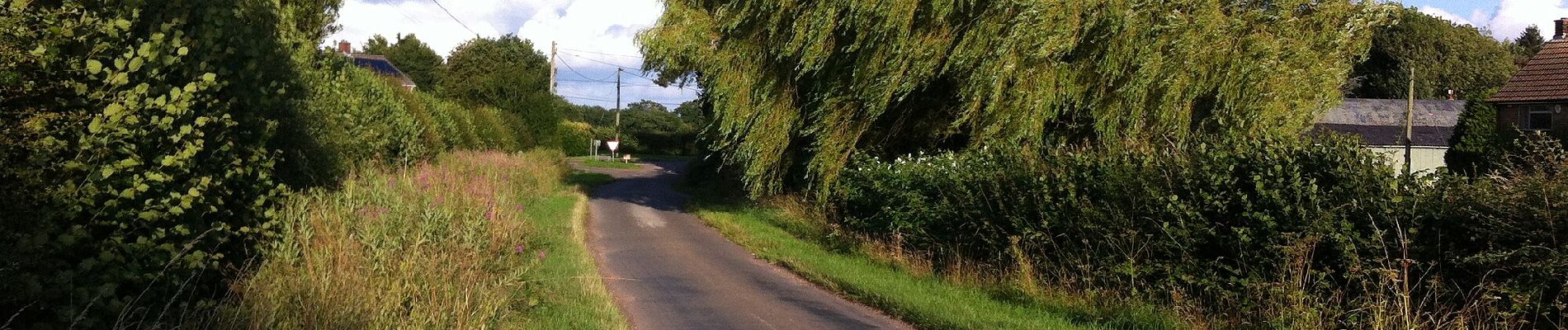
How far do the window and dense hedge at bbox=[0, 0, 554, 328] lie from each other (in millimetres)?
35214

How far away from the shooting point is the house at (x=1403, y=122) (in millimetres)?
48531

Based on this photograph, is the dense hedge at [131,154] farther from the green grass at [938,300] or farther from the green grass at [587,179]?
the green grass at [587,179]

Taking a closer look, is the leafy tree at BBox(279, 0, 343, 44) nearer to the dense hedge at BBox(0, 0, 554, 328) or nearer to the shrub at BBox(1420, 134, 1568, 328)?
the dense hedge at BBox(0, 0, 554, 328)

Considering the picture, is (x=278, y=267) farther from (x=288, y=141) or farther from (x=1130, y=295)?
(x=1130, y=295)

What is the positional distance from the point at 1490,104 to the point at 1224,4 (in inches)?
945

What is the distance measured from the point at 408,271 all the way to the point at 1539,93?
3445 cm

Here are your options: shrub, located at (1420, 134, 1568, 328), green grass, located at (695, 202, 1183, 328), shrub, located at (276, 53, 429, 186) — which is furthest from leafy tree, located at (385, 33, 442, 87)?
shrub, located at (1420, 134, 1568, 328)

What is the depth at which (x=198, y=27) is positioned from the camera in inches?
257

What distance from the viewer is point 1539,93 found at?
103ft

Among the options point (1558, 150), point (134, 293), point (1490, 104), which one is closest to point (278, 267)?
point (134, 293)

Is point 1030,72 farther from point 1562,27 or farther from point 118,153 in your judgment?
point 1562,27

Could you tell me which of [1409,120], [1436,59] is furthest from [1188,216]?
[1436,59]

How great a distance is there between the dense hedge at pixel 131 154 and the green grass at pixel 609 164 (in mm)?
44481

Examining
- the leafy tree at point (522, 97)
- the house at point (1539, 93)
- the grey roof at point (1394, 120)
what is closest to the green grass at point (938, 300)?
the house at point (1539, 93)
